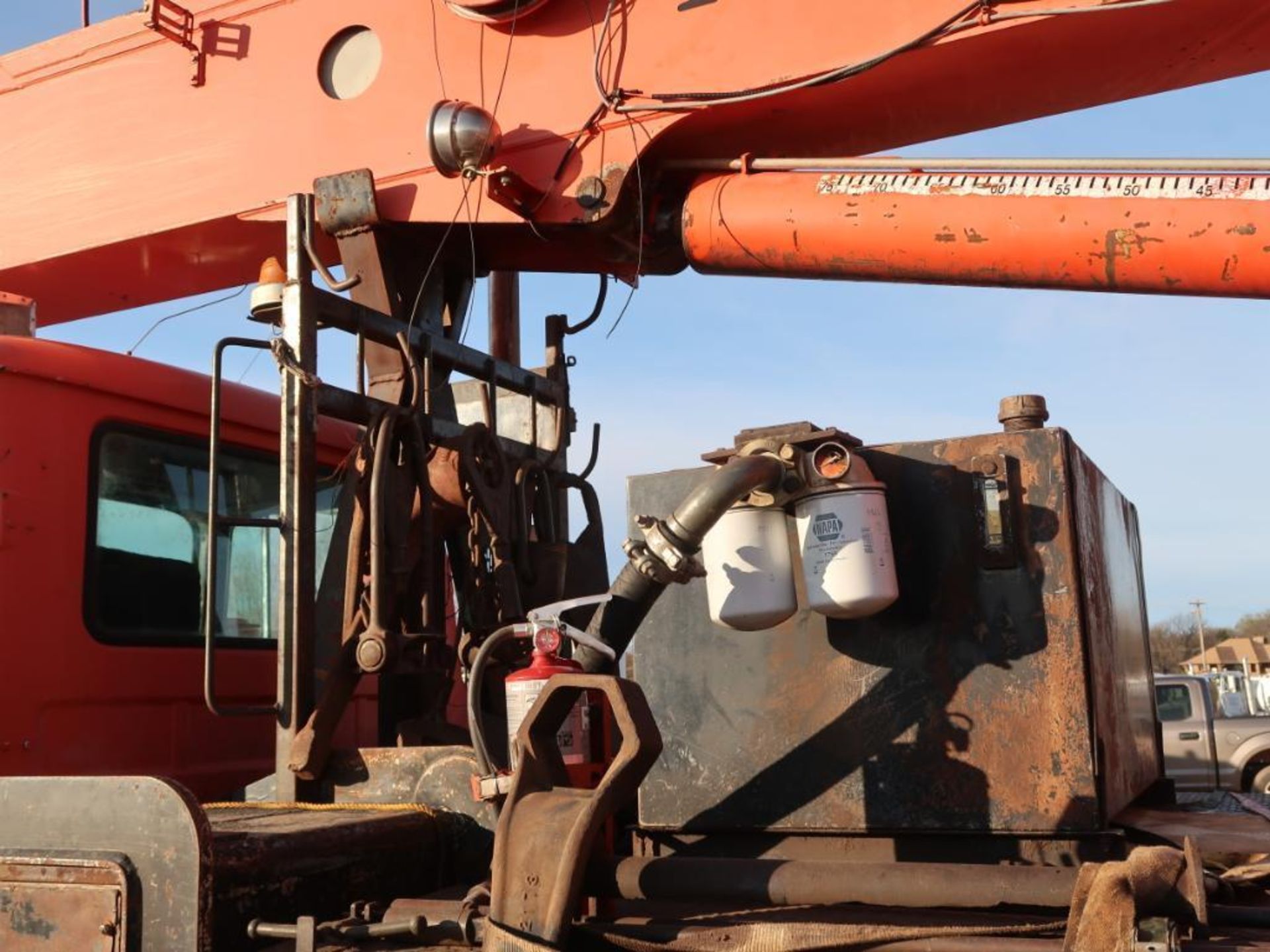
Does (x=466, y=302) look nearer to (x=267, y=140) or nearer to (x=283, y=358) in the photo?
(x=267, y=140)

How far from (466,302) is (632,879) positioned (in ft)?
7.70

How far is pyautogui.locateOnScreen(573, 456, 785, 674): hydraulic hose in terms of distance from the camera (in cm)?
262

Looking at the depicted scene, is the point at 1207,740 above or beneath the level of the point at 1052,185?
beneath

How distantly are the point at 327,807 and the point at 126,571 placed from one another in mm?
1267

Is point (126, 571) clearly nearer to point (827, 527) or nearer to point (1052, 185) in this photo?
point (827, 527)

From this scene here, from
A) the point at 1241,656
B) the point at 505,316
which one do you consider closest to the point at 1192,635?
the point at 1241,656

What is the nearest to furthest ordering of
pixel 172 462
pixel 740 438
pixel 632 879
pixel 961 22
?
pixel 632 879, pixel 740 438, pixel 961 22, pixel 172 462

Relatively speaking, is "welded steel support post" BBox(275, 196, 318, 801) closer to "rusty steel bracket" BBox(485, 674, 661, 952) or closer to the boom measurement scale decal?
"rusty steel bracket" BBox(485, 674, 661, 952)

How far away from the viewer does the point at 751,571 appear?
2.75 meters

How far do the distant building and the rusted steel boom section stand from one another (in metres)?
37.1

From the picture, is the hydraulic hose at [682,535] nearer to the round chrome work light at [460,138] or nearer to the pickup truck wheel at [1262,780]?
the round chrome work light at [460,138]

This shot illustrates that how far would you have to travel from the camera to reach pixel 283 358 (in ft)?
10.7

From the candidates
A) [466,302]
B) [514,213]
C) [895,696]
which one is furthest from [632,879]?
[466,302]

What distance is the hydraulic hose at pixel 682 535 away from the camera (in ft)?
8.61
